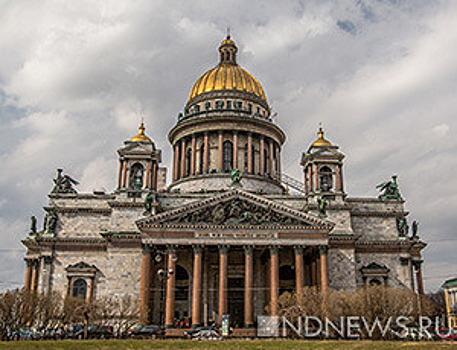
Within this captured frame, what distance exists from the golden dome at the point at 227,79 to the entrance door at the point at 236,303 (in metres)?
28.4

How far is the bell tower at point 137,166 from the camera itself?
50.5 metres

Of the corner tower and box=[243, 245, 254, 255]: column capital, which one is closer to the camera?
box=[243, 245, 254, 255]: column capital

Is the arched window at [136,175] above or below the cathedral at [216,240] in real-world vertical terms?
above

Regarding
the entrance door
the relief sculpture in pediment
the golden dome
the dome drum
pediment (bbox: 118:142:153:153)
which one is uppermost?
the golden dome

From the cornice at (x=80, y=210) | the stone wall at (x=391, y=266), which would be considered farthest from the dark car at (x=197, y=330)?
the cornice at (x=80, y=210)

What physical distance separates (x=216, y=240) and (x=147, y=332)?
10140 mm

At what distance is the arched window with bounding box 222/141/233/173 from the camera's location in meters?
60.2

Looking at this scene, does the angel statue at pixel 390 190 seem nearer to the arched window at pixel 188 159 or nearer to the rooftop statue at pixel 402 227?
the rooftop statue at pixel 402 227

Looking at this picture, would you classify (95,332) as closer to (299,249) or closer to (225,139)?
(299,249)

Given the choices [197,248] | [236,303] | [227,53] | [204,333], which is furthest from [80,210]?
[227,53]

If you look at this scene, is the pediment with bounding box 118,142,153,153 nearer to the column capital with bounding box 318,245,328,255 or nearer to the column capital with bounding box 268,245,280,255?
the column capital with bounding box 268,245,280,255

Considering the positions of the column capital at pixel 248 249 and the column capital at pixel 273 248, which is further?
the column capital at pixel 273 248

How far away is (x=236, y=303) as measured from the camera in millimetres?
47625

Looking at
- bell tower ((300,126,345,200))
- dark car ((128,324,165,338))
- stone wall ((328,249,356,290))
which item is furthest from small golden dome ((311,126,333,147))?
dark car ((128,324,165,338))
